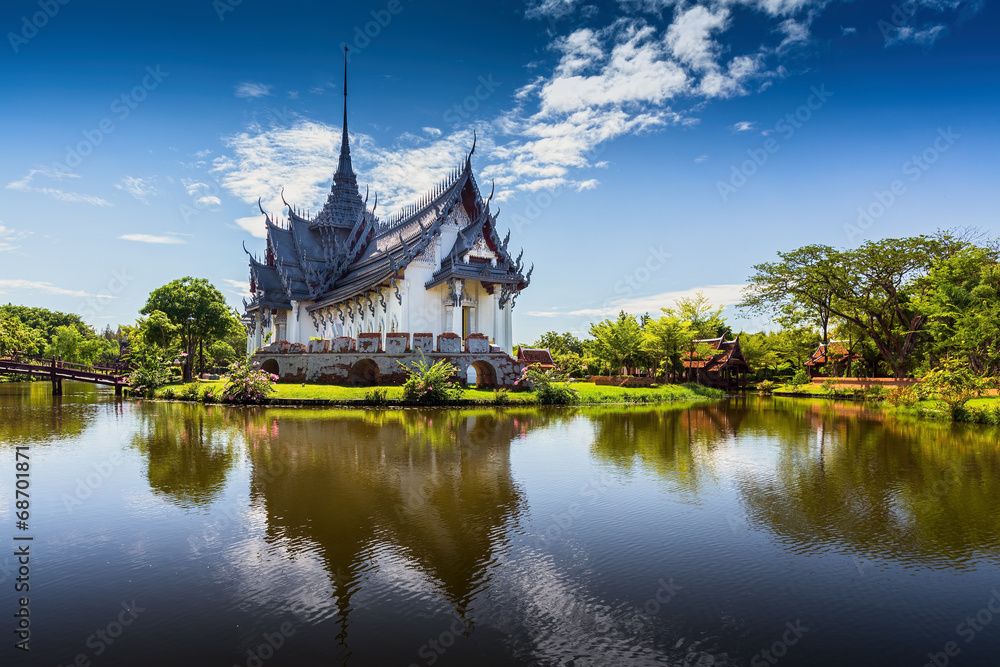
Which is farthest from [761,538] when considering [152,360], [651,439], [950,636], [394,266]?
[152,360]

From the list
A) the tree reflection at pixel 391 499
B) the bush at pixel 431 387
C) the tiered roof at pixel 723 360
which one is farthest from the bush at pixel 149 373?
the tiered roof at pixel 723 360

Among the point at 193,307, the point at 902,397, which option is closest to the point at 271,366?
the point at 193,307

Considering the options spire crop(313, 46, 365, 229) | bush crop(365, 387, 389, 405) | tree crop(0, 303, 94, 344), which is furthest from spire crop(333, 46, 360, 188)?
tree crop(0, 303, 94, 344)

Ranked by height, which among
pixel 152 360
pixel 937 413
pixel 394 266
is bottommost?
pixel 937 413

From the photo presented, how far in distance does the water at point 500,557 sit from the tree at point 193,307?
3006 cm

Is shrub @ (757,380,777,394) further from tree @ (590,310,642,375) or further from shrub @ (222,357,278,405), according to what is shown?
shrub @ (222,357,278,405)

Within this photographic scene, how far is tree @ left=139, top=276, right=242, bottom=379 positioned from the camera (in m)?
39.6

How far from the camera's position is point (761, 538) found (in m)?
6.54

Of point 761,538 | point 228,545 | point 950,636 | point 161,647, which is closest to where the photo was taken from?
point 161,647

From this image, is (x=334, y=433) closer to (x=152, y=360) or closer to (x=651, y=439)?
(x=651, y=439)

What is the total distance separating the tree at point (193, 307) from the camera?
3956 cm

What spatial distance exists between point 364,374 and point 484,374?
20.1 ft

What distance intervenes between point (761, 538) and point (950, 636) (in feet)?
7.27

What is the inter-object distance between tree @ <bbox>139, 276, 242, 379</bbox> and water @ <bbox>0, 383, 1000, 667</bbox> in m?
30.1
